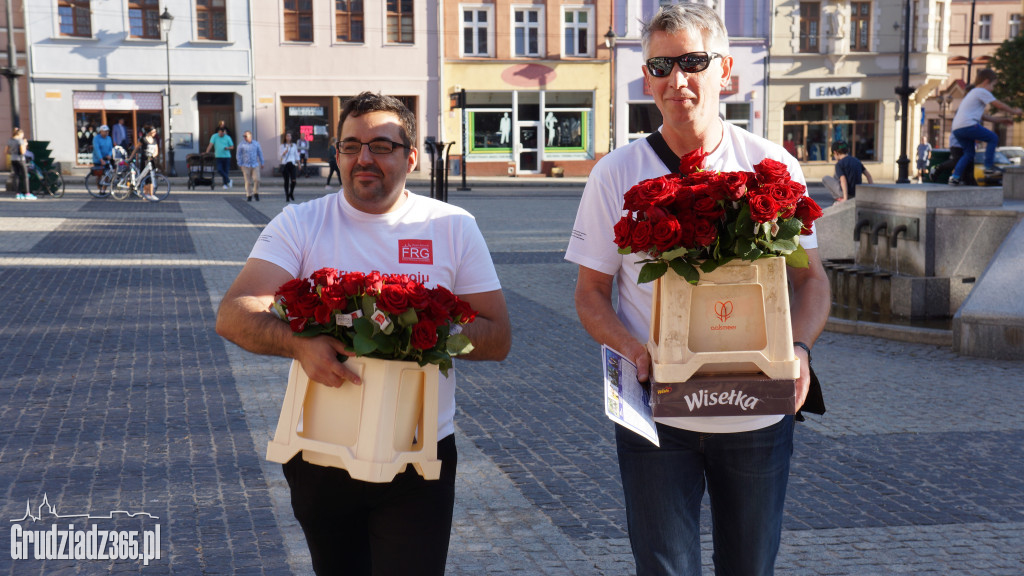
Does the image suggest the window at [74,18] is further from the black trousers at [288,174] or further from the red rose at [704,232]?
the red rose at [704,232]

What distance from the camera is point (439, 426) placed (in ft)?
9.73

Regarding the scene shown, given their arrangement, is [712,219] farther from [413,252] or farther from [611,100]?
[611,100]

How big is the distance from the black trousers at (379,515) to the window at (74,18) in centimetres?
4029

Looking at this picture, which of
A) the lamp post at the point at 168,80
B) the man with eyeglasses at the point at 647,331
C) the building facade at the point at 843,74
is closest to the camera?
the man with eyeglasses at the point at 647,331

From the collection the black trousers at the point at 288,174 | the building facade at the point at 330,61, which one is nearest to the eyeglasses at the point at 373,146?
the black trousers at the point at 288,174

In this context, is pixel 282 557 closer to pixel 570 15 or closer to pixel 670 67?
pixel 670 67

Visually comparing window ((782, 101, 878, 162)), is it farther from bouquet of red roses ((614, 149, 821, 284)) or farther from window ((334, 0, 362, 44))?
bouquet of red roses ((614, 149, 821, 284))

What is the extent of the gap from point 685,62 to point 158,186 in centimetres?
2826

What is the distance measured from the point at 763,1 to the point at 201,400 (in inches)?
1639

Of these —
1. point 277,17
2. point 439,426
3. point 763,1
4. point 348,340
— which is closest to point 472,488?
point 439,426

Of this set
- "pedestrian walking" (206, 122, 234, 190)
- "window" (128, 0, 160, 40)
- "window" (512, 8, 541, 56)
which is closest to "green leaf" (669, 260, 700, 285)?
"pedestrian walking" (206, 122, 234, 190)

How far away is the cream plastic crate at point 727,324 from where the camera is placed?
2551mm

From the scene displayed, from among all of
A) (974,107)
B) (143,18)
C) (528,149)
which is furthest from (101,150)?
(974,107)

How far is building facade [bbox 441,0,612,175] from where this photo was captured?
43.3 m
